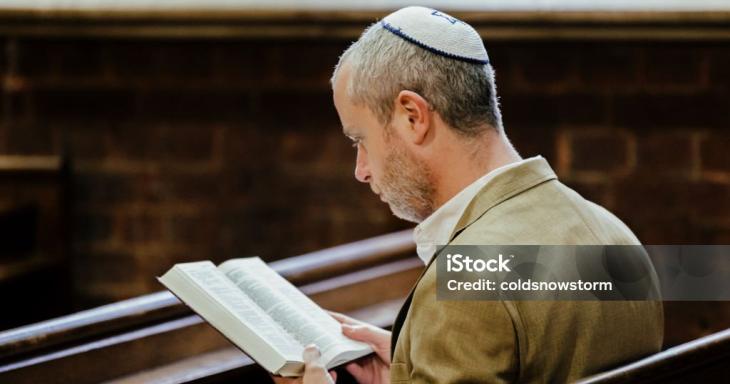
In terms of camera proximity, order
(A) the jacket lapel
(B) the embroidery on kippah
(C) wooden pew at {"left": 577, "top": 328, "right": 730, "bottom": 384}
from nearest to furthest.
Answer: (C) wooden pew at {"left": 577, "top": 328, "right": 730, "bottom": 384}
(A) the jacket lapel
(B) the embroidery on kippah

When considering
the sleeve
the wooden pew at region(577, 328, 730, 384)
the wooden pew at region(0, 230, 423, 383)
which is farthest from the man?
the wooden pew at region(0, 230, 423, 383)

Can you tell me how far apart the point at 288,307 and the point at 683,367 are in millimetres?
737

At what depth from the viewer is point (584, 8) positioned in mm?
4031

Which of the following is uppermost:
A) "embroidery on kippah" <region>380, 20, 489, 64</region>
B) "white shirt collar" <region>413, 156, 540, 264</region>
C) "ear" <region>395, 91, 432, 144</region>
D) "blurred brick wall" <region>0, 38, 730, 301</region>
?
"embroidery on kippah" <region>380, 20, 489, 64</region>

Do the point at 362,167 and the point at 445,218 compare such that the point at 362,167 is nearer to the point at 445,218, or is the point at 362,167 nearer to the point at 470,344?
the point at 445,218

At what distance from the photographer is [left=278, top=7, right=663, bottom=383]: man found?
1.40 meters

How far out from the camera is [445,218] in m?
1.65

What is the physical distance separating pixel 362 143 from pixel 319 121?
2.60 metres

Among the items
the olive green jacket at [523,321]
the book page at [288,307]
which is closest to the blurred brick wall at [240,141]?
the book page at [288,307]

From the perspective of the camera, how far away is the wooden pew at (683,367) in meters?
1.36

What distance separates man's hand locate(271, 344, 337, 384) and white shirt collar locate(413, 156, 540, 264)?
0.83ft

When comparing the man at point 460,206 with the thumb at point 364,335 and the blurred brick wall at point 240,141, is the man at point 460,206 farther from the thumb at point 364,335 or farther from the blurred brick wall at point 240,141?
the blurred brick wall at point 240,141

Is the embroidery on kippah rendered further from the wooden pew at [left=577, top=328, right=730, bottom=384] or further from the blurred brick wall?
the blurred brick wall

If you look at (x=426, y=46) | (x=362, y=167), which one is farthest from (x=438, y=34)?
(x=362, y=167)
